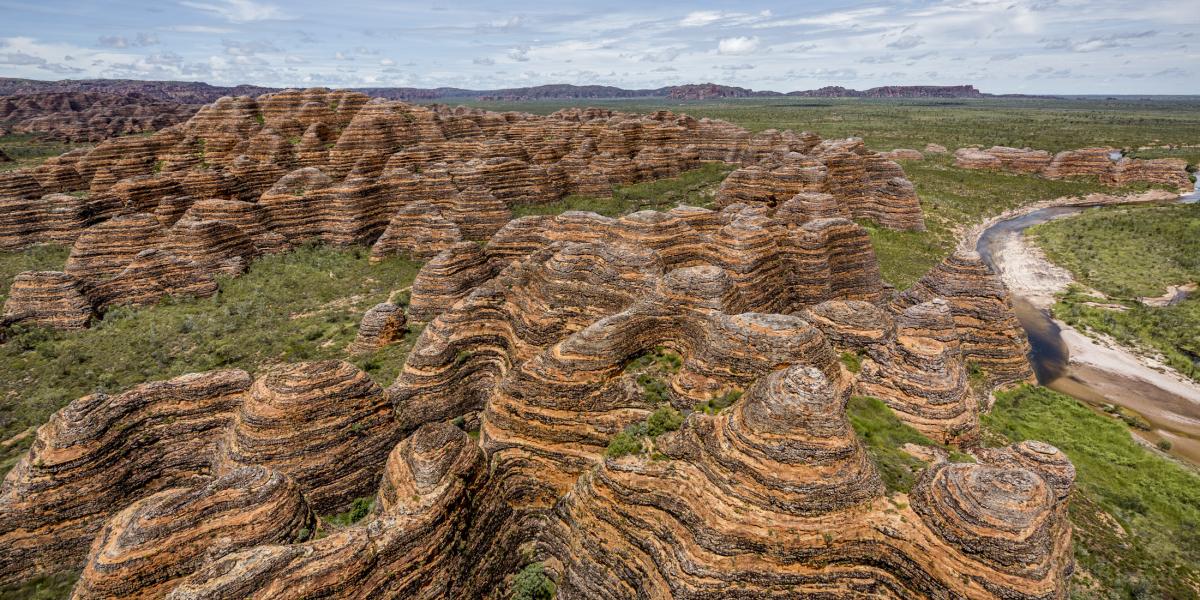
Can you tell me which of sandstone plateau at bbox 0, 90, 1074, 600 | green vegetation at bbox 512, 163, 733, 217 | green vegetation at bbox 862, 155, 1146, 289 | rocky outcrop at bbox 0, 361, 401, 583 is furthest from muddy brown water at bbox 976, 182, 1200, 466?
rocky outcrop at bbox 0, 361, 401, 583

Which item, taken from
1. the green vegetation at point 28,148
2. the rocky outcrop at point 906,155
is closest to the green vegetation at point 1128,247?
the rocky outcrop at point 906,155

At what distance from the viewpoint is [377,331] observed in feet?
101

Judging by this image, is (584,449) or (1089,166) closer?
(584,449)

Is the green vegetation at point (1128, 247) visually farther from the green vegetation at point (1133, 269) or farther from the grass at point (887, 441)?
the grass at point (887, 441)

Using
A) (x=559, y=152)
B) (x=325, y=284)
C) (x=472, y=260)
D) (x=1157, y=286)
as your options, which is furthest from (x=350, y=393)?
(x=1157, y=286)

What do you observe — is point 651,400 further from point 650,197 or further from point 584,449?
point 650,197

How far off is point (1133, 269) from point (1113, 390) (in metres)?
35.3

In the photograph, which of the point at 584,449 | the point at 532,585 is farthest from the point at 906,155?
the point at 532,585

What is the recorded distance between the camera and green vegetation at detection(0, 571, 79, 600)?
598 inches

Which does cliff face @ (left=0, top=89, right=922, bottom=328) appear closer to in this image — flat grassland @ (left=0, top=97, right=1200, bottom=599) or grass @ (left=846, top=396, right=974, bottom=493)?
flat grassland @ (left=0, top=97, right=1200, bottom=599)

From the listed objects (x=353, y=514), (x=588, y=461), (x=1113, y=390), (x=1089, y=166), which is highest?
(x=1089, y=166)

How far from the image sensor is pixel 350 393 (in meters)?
18.6

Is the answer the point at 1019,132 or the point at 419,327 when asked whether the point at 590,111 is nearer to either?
the point at 419,327

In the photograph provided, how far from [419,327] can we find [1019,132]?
709 feet
